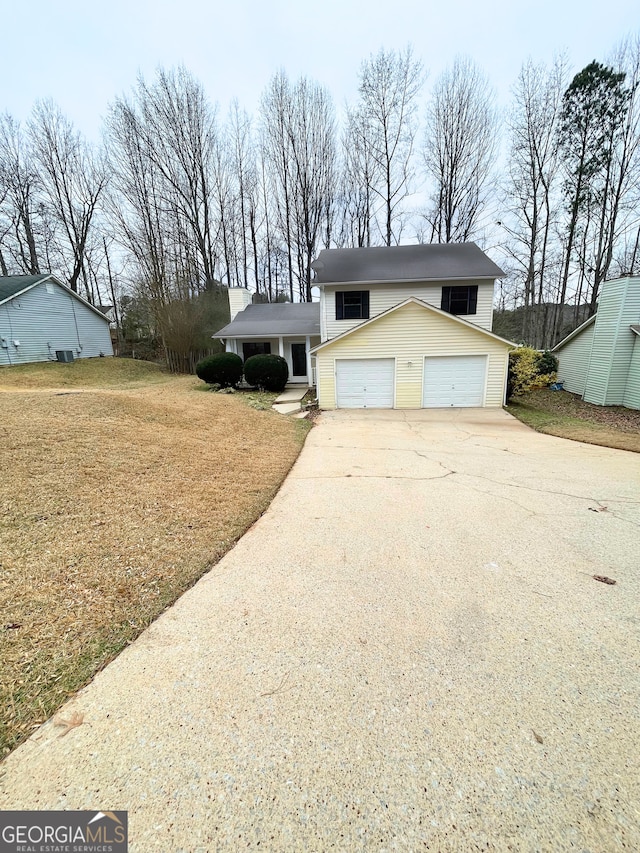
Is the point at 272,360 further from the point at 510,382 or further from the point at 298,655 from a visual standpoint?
the point at 298,655

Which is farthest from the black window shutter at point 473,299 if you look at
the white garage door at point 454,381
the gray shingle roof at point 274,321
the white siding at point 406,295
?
the gray shingle roof at point 274,321

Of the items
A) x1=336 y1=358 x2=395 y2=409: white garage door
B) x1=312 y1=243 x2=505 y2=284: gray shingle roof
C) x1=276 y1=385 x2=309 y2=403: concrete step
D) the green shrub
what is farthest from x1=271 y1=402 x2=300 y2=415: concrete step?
the green shrub

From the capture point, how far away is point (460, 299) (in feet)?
48.2

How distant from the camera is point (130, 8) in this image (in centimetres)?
929

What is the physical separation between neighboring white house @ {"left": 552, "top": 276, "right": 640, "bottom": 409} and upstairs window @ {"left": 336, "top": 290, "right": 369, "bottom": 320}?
28.8ft

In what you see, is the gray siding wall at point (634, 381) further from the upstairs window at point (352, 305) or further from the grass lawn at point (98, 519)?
the grass lawn at point (98, 519)

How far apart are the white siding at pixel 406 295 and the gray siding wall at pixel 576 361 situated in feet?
13.2

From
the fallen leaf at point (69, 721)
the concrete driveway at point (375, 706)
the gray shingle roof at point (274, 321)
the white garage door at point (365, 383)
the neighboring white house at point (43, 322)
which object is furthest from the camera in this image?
the neighboring white house at point (43, 322)

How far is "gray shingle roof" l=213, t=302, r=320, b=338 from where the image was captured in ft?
54.2

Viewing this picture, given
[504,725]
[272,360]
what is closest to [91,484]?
[504,725]

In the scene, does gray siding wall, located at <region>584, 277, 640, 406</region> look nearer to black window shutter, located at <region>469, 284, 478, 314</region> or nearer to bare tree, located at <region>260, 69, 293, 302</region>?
black window shutter, located at <region>469, 284, 478, 314</region>

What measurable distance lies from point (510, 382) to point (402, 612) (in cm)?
1268

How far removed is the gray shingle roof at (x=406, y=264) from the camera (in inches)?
562

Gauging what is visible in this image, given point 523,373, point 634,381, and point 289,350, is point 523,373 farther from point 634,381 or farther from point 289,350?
point 289,350
